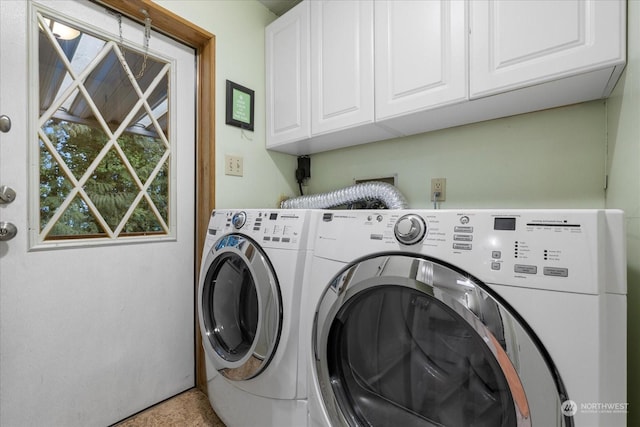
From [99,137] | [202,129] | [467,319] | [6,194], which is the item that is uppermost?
[202,129]

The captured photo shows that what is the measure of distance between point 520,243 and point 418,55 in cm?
89

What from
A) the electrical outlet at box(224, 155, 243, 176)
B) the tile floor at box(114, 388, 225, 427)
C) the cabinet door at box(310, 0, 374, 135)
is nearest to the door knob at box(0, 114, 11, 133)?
the electrical outlet at box(224, 155, 243, 176)

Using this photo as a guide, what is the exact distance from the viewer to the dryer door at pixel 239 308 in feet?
3.24

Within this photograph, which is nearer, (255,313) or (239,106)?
(255,313)

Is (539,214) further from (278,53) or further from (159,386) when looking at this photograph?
(159,386)

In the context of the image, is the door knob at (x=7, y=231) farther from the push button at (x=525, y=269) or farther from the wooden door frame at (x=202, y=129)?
the push button at (x=525, y=269)

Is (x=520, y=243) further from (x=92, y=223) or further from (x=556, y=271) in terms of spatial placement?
(x=92, y=223)

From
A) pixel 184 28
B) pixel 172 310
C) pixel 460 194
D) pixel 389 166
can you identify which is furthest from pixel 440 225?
pixel 184 28

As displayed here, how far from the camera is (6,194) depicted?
3.34 feet

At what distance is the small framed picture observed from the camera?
1.58 meters

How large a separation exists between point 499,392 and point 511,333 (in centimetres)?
16

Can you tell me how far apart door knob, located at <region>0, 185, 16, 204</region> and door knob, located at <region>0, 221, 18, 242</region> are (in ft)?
0.26

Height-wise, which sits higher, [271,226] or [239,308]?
[271,226]

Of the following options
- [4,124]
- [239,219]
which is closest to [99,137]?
[4,124]
